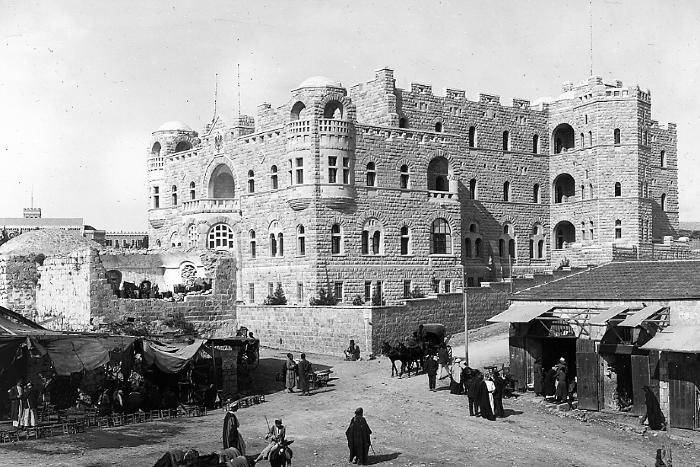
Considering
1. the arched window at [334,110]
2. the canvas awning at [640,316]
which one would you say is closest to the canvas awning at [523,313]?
the canvas awning at [640,316]

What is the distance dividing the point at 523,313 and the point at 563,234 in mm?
30026

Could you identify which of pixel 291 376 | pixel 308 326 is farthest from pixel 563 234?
pixel 291 376

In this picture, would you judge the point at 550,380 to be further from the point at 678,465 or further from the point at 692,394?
the point at 678,465

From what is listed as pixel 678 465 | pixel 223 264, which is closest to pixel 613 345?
pixel 678 465

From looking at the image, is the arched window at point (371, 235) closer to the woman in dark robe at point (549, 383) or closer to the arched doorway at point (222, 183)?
the arched doorway at point (222, 183)

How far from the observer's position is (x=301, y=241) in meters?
42.3

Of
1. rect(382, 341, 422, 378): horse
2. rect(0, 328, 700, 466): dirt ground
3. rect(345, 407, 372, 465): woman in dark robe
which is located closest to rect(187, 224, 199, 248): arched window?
rect(382, 341, 422, 378): horse

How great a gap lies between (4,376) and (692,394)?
57.3 ft

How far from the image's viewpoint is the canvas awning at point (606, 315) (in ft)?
76.4

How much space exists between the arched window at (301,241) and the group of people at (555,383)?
1770 centimetres

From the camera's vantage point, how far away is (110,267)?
43.5 m

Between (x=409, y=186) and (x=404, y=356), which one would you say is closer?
(x=404, y=356)

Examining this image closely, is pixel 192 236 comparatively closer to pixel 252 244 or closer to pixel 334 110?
pixel 252 244

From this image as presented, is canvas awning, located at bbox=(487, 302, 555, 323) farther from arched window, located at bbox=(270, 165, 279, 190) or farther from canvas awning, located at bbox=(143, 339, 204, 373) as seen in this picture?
arched window, located at bbox=(270, 165, 279, 190)
